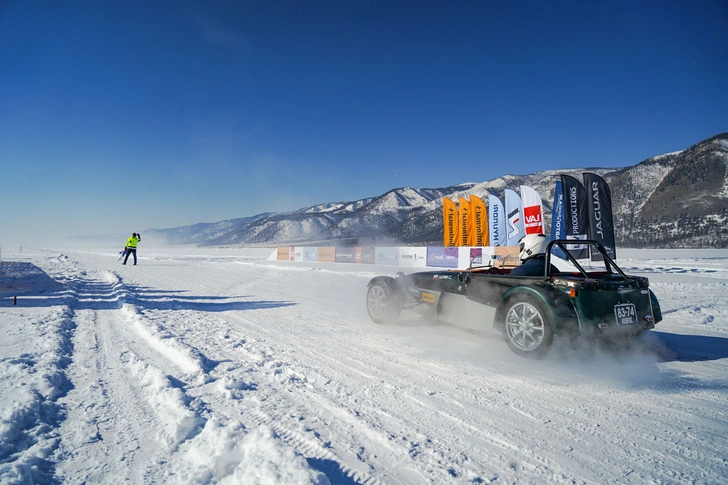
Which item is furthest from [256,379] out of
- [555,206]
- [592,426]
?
[555,206]

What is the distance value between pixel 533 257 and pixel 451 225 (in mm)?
22562

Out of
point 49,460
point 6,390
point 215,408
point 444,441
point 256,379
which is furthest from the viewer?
point 256,379

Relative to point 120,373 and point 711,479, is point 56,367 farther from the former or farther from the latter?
point 711,479

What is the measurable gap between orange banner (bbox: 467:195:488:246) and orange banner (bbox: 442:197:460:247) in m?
1.80

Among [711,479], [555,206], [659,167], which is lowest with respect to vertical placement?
[711,479]

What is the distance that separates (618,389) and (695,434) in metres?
0.83

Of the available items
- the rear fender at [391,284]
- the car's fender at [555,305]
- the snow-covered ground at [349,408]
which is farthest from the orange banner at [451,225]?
the car's fender at [555,305]

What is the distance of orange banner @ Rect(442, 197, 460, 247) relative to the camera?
1051 inches

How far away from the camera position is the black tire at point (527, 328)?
4090 millimetres

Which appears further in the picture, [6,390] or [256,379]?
[256,379]

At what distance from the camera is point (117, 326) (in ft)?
20.4

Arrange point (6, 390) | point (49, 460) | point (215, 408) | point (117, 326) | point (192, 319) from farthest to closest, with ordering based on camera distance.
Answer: point (192, 319) → point (117, 326) → point (6, 390) → point (215, 408) → point (49, 460)

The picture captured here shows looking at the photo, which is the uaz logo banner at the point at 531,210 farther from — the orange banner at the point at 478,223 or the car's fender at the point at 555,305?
the car's fender at the point at 555,305

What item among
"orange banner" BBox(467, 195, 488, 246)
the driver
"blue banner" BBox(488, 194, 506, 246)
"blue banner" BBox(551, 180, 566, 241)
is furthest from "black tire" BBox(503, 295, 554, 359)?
"orange banner" BBox(467, 195, 488, 246)
